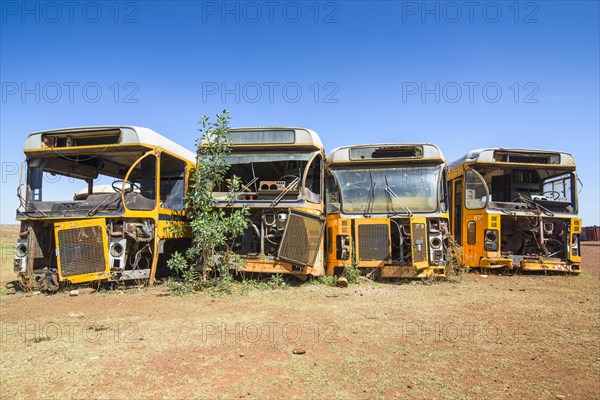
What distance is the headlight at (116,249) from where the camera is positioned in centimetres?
743

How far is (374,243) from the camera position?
8398mm

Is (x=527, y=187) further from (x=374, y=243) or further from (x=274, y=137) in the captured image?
(x=274, y=137)

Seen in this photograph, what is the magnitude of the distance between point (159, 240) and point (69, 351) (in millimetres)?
3998

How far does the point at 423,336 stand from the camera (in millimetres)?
4652

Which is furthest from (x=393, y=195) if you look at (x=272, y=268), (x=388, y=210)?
(x=272, y=268)

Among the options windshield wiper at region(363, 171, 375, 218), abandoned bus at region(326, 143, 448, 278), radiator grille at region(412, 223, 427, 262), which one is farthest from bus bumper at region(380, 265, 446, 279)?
windshield wiper at region(363, 171, 375, 218)

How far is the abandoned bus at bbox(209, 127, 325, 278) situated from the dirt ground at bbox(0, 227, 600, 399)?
90 centimetres

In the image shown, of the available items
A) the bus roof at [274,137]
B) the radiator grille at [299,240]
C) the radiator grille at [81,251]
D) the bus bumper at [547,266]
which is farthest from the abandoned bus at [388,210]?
the radiator grille at [81,251]

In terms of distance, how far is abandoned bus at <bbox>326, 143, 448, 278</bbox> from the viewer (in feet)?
27.3

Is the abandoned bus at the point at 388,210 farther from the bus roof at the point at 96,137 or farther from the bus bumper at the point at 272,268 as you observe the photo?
the bus roof at the point at 96,137

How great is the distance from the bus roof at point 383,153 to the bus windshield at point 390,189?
219mm

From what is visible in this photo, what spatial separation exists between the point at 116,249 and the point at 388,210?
17.7ft

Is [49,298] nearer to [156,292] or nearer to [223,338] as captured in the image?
[156,292]

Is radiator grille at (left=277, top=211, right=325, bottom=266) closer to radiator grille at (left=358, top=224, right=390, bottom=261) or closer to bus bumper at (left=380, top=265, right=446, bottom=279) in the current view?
radiator grille at (left=358, top=224, right=390, bottom=261)
